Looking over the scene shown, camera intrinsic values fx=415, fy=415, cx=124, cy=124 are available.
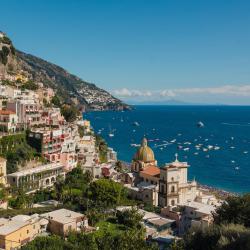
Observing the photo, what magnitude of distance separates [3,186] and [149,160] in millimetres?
22431

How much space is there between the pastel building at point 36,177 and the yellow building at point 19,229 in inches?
342

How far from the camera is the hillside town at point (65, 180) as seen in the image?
37.2 meters

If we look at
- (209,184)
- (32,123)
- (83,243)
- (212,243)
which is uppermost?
(32,123)

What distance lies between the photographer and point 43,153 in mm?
54688

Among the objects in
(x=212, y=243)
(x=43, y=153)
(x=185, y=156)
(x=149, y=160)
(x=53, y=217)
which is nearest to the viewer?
(x=212, y=243)

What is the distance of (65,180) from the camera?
50.5 metres

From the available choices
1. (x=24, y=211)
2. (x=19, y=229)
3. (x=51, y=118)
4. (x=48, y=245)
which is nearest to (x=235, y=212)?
(x=48, y=245)

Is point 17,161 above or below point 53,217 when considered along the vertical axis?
above

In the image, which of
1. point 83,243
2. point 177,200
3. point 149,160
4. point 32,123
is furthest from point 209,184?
point 83,243

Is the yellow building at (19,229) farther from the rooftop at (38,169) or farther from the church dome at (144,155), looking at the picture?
the church dome at (144,155)

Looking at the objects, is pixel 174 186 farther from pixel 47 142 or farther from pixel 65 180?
pixel 47 142

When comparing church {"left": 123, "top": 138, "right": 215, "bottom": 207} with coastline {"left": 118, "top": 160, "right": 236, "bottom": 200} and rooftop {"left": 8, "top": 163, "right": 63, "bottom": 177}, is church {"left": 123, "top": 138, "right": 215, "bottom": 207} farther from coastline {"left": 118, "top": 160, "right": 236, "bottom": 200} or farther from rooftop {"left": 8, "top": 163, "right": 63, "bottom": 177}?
coastline {"left": 118, "top": 160, "right": 236, "bottom": 200}

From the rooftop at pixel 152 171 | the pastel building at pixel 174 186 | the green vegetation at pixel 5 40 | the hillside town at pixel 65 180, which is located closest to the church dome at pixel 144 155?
the hillside town at pixel 65 180

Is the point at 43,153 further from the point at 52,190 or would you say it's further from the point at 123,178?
the point at 123,178
